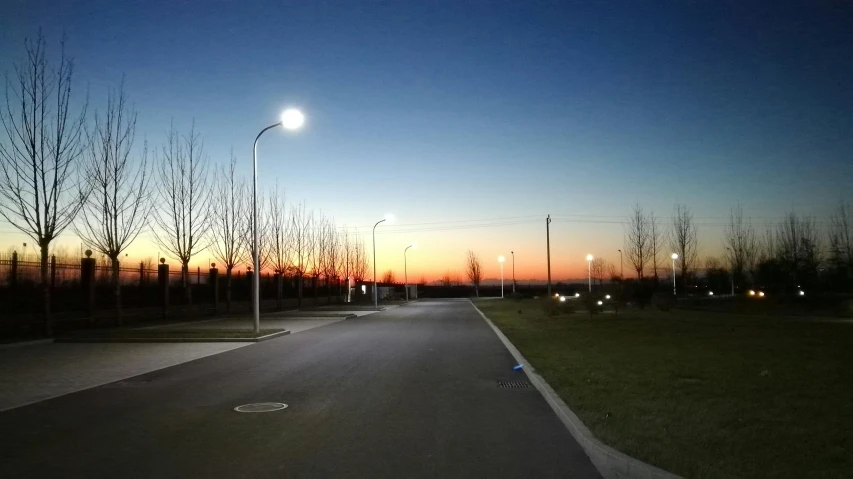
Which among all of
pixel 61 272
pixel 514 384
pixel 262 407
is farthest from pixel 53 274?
pixel 514 384

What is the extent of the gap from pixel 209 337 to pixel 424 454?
1595cm

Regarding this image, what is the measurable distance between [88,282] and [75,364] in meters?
11.5

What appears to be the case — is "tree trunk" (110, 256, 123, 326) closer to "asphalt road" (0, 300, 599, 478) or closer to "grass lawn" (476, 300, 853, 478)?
"asphalt road" (0, 300, 599, 478)

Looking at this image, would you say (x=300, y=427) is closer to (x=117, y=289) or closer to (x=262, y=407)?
(x=262, y=407)

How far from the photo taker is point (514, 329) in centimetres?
2597

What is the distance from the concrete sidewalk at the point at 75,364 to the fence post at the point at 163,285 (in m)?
11.7

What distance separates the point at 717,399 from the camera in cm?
941

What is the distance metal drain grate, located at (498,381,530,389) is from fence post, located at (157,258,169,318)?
2407cm

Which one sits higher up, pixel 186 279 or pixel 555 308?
pixel 186 279

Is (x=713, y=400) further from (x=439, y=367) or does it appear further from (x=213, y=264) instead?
(x=213, y=264)

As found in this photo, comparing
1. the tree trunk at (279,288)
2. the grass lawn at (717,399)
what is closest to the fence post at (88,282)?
the grass lawn at (717,399)

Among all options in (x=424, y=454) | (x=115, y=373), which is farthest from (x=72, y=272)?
(x=424, y=454)

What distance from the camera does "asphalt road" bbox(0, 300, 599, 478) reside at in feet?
21.3

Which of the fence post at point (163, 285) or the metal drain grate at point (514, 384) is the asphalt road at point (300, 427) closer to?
the metal drain grate at point (514, 384)
